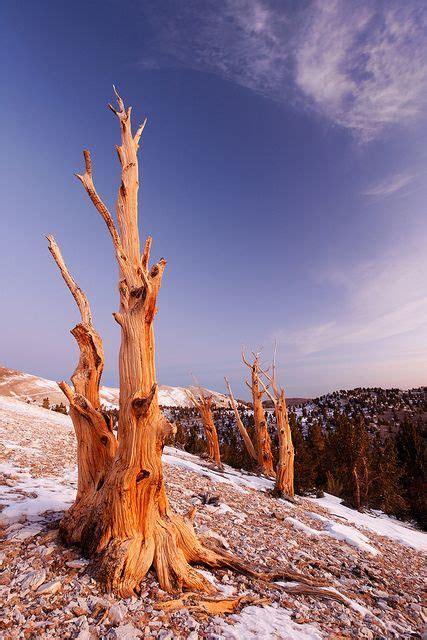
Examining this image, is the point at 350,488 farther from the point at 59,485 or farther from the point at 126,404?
the point at 126,404

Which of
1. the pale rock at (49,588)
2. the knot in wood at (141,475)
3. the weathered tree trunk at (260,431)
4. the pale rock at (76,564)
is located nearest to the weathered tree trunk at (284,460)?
the weathered tree trunk at (260,431)

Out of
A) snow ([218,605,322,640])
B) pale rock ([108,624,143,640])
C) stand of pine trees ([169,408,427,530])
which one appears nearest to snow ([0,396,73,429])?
stand of pine trees ([169,408,427,530])

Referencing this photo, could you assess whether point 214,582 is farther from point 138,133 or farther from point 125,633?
point 138,133

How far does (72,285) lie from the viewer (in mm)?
4738

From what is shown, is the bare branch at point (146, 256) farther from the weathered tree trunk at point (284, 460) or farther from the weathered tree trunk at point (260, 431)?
the weathered tree trunk at point (260, 431)

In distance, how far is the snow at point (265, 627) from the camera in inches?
107

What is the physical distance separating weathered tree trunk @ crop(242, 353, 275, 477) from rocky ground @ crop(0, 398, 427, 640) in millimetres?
8564

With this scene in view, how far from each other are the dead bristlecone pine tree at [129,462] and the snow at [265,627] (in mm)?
494

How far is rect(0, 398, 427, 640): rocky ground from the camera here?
2.61m

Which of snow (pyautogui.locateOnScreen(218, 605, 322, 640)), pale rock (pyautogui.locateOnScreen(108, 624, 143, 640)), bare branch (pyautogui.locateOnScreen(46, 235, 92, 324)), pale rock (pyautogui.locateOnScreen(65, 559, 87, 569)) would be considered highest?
bare branch (pyautogui.locateOnScreen(46, 235, 92, 324))

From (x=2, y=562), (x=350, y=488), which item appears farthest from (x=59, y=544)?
(x=350, y=488)

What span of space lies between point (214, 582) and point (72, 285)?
4028 millimetres

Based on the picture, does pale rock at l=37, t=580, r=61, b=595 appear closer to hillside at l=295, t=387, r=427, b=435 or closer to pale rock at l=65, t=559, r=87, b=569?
pale rock at l=65, t=559, r=87, b=569

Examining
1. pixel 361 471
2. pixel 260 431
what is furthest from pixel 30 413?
pixel 361 471
